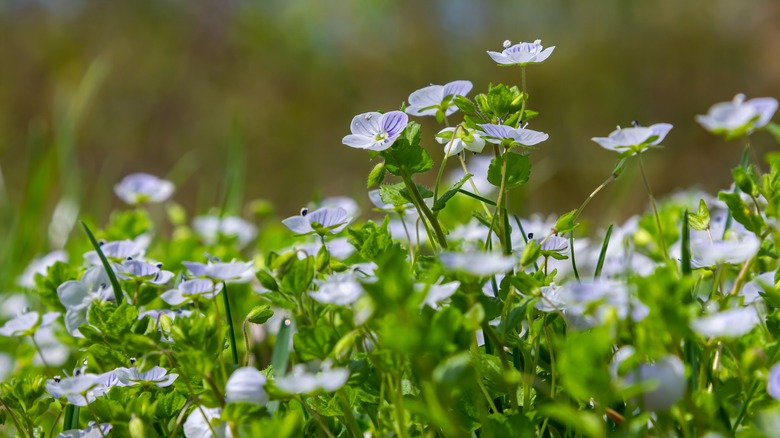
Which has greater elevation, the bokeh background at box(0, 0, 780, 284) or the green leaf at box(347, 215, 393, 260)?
the green leaf at box(347, 215, 393, 260)

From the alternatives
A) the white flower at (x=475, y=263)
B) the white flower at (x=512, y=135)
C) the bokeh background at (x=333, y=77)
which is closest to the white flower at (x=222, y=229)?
the white flower at (x=512, y=135)

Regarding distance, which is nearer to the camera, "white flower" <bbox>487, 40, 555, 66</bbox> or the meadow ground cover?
the meadow ground cover

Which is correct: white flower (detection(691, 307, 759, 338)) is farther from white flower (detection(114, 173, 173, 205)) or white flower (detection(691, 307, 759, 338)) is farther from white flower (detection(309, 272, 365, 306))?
white flower (detection(114, 173, 173, 205))

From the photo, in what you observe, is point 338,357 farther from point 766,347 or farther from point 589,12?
point 589,12

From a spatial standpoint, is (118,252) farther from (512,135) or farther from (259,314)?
(512,135)

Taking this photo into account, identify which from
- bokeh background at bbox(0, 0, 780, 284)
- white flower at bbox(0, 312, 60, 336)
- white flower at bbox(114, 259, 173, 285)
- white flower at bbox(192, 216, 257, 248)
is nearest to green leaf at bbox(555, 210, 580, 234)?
white flower at bbox(114, 259, 173, 285)

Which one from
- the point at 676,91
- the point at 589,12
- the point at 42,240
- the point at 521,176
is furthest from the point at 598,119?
the point at 521,176

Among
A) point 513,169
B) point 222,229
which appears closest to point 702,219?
point 513,169
